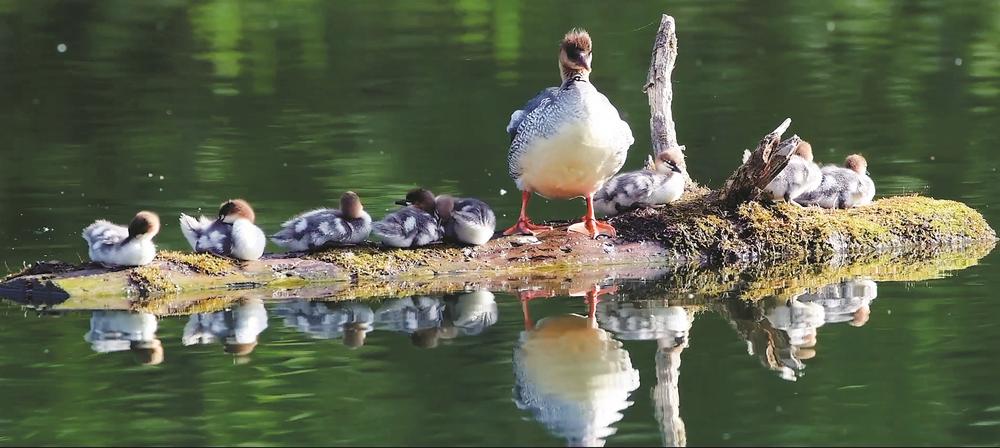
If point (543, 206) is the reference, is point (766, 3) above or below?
above

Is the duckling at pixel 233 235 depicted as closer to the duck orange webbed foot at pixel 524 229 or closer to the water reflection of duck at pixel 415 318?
the water reflection of duck at pixel 415 318

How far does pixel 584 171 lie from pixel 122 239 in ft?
9.87

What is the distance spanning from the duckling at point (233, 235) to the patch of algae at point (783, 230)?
101 inches

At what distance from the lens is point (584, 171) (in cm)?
1075

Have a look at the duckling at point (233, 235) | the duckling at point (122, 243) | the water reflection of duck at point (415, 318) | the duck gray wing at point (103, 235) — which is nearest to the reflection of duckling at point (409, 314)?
the water reflection of duck at point (415, 318)

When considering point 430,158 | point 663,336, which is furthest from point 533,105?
point 430,158

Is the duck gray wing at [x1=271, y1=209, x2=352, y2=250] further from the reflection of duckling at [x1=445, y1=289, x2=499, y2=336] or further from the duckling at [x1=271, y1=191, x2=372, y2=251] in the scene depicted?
the reflection of duckling at [x1=445, y1=289, x2=499, y2=336]

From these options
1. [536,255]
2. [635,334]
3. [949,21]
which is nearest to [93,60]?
[949,21]

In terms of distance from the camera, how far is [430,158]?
16422 mm

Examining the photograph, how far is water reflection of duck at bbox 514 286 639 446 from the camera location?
752 cm

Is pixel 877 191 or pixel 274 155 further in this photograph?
pixel 274 155

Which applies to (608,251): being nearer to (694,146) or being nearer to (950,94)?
(694,146)

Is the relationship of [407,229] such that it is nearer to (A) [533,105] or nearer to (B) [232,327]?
(A) [533,105]

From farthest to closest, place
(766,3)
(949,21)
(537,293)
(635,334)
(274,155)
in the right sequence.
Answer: (766,3) < (949,21) < (274,155) < (537,293) < (635,334)
